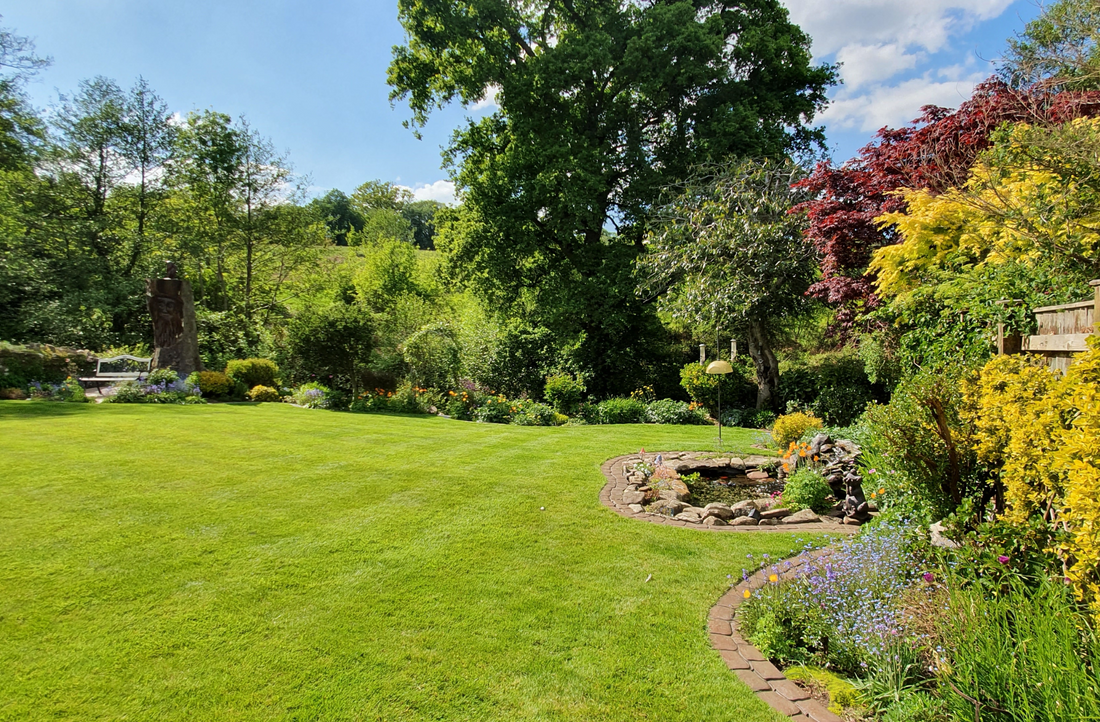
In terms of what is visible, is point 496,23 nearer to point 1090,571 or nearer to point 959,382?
point 959,382

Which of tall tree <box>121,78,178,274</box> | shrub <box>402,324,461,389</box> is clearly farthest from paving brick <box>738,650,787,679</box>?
tall tree <box>121,78,178,274</box>

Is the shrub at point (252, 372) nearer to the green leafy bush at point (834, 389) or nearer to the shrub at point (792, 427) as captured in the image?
the shrub at point (792, 427)

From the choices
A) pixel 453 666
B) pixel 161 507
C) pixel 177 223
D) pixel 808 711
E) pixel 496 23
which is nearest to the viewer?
pixel 808 711

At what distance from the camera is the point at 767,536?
4.70 metres

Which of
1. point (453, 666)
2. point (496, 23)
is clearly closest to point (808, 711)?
point (453, 666)

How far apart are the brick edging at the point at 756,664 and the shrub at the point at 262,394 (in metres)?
12.5

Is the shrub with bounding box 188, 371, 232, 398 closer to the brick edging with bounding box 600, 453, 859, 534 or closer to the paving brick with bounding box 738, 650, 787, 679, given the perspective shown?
the brick edging with bounding box 600, 453, 859, 534

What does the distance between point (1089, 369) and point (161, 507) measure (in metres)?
6.70

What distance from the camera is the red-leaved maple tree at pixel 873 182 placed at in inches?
281

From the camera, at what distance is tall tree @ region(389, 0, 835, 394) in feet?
42.9

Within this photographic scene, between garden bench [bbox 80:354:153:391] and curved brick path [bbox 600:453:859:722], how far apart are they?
1318cm

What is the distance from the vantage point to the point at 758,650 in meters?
2.99

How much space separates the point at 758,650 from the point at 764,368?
33.0 ft

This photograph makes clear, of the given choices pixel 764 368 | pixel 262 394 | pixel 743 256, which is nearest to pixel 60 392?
pixel 262 394
